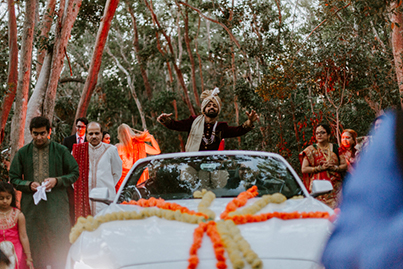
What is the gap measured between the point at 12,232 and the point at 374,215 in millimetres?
4393

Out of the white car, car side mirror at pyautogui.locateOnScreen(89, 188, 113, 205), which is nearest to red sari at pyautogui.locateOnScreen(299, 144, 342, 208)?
the white car

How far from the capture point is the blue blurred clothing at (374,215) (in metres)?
1.00

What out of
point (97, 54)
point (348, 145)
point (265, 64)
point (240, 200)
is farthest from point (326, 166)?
point (265, 64)

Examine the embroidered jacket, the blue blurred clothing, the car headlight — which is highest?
the blue blurred clothing

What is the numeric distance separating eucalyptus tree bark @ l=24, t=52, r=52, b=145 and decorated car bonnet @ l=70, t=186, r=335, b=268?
5.83 m

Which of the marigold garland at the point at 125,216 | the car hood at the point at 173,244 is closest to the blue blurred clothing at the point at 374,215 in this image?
the car hood at the point at 173,244

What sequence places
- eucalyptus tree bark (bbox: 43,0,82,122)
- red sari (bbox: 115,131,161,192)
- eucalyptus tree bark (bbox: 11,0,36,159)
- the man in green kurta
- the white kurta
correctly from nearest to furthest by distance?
the man in green kurta < the white kurta < red sari (bbox: 115,131,161,192) < eucalyptus tree bark (bbox: 11,0,36,159) < eucalyptus tree bark (bbox: 43,0,82,122)

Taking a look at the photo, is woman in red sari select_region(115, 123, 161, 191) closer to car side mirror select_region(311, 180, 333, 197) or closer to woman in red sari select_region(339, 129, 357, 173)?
woman in red sari select_region(339, 129, 357, 173)

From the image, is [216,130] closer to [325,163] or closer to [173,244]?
[325,163]

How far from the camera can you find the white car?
2543 mm

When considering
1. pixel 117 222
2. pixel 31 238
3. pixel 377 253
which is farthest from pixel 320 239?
pixel 31 238

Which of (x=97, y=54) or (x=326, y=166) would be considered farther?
(x=97, y=54)

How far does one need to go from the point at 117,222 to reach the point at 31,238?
7.60ft

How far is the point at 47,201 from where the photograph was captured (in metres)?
5.04
